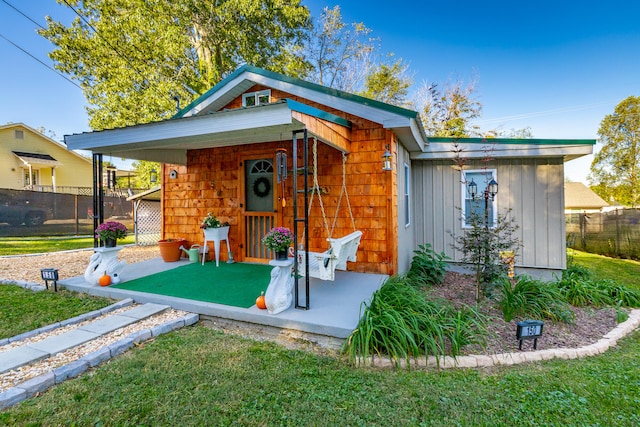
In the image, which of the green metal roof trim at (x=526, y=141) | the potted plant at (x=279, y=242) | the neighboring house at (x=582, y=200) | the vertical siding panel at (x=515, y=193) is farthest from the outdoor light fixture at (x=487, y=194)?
the neighboring house at (x=582, y=200)

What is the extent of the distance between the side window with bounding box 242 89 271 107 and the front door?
1171 millimetres

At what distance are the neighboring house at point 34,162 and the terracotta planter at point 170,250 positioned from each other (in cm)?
1481

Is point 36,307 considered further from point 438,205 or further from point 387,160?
point 438,205

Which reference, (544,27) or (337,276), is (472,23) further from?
(337,276)

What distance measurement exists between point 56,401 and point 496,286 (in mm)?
5043

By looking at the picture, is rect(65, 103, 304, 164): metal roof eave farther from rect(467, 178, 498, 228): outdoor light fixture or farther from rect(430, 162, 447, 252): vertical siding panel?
rect(430, 162, 447, 252): vertical siding panel

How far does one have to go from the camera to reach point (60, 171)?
18.1 metres

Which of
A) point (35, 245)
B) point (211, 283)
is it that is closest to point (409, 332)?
point (211, 283)

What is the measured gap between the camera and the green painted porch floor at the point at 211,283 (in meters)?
3.95

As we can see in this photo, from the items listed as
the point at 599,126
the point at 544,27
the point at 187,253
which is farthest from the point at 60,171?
the point at 599,126

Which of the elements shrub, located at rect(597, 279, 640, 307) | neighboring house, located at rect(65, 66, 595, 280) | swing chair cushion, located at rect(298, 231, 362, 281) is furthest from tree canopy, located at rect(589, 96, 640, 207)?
swing chair cushion, located at rect(298, 231, 362, 281)

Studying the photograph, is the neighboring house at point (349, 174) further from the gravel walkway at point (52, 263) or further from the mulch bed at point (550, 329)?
the gravel walkway at point (52, 263)

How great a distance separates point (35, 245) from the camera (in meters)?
9.55

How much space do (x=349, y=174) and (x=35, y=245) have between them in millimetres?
10578
